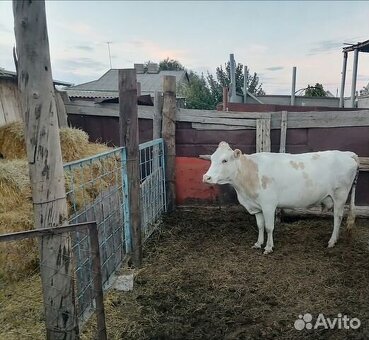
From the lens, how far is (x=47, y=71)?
71.6 inches

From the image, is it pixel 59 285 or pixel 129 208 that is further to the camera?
pixel 129 208

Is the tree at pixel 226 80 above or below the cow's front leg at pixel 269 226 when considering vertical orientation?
above

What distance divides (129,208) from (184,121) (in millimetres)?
2181

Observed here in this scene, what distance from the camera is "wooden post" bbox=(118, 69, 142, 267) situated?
3.45 metres

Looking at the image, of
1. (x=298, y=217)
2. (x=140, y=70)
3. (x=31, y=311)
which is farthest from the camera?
(x=140, y=70)

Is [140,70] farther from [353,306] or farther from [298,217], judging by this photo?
[353,306]

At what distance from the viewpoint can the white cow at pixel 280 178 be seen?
429 cm

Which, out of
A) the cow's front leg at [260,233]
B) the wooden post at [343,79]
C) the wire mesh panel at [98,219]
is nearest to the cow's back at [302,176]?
the cow's front leg at [260,233]

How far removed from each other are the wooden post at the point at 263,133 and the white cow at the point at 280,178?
2.65 feet

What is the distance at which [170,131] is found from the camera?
215 inches

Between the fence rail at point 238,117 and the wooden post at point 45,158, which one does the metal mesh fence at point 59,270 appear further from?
the fence rail at point 238,117

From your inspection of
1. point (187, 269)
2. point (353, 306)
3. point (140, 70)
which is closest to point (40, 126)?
point (187, 269)

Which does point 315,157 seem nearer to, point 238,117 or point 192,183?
point 238,117

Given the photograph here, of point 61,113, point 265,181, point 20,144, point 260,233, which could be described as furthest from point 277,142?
point 20,144
